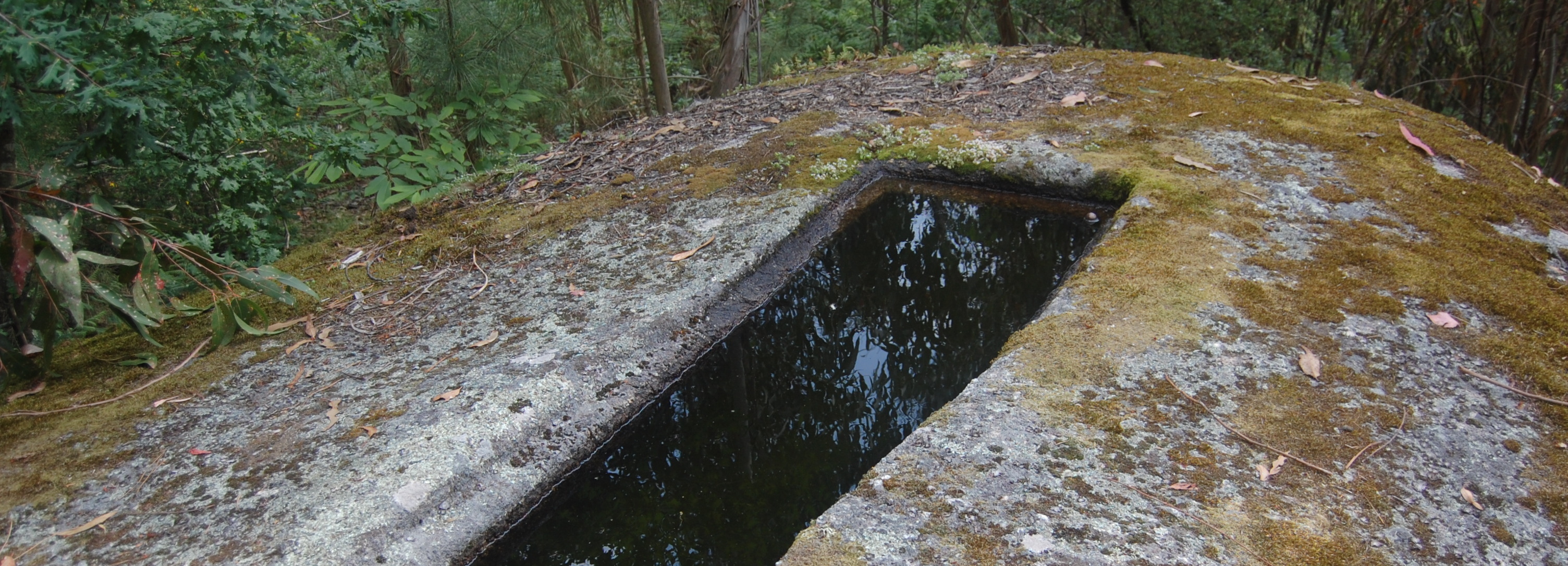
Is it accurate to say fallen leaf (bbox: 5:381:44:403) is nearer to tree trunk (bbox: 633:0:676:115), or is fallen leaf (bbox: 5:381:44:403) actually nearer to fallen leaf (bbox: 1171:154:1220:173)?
tree trunk (bbox: 633:0:676:115)

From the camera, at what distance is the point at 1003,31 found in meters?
7.70

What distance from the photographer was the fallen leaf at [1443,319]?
2.50 meters

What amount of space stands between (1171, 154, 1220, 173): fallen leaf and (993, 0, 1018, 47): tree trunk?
157 inches

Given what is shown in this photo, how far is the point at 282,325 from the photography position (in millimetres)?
3031

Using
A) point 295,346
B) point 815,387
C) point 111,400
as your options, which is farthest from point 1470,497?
point 111,400

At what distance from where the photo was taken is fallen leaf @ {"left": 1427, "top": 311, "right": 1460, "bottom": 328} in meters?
2.50

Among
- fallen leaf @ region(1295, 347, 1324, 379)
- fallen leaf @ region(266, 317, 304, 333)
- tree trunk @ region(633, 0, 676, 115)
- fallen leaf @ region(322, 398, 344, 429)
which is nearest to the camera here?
fallen leaf @ region(1295, 347, 1324, 379)

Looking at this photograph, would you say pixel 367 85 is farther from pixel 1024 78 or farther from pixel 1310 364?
pixel 1310 364

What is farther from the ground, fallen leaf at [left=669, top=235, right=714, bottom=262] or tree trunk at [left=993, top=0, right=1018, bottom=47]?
tree trunk at [left=993, top=0, right=1018, bottom=47]

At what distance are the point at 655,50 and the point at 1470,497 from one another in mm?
5242

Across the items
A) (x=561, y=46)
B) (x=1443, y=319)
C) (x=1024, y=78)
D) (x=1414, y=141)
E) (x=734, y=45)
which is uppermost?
(x=561, y=46)

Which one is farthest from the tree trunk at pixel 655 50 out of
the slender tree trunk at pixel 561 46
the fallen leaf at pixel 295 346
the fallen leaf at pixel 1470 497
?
the fallen leaf at pixel 1470 497

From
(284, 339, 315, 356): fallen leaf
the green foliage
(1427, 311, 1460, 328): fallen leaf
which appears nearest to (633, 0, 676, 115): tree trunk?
the green foliage

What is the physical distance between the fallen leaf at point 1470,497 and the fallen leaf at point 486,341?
2795 millimetres
